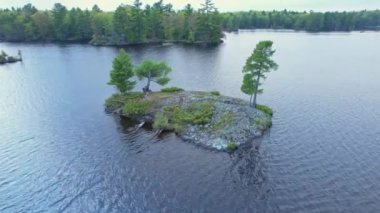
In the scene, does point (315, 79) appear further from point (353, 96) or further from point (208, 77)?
point (208, 77)

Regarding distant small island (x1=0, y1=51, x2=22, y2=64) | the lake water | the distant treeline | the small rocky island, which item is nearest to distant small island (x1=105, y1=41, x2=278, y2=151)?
the small rocky island

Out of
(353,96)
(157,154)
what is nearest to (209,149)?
(157,154)

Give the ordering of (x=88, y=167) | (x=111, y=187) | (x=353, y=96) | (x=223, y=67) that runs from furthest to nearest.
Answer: (x=223, y=67) < (x=353, y=96) < (x=88, y=167) < (x=111, y=187)

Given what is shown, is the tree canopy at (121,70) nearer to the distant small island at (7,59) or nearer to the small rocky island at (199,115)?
the small rocky island at (199,115)

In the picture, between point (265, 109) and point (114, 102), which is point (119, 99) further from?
point (265, 109)

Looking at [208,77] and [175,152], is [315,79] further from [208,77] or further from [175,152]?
[175,152]

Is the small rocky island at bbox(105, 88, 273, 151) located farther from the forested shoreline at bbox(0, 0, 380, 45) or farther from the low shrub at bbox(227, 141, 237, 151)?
the forested shoreline at bbox(0, 0, 380, 45)

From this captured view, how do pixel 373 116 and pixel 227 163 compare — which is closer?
pixel 227 163

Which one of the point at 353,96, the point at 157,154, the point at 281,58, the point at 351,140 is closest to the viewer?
the point at 157,154
